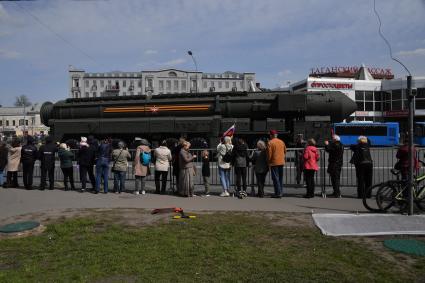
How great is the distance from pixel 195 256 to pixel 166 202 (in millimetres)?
4491

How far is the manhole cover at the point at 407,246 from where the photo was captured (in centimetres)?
544

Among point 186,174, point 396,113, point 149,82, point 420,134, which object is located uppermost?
point 149,82

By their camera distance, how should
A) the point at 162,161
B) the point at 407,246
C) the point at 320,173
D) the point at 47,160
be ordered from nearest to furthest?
the point at 407,246, the point at 320,173, the point at 162,161, the point at 47,160

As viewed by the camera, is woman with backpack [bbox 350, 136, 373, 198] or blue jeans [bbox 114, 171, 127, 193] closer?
woman with backpack [bbox 350, 136, 373, 198]

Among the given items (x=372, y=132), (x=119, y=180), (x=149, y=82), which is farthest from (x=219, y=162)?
(x=149, y=82)

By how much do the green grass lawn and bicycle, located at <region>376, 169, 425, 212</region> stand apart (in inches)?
86.1

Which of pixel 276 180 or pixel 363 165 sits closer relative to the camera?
pixel 363 165

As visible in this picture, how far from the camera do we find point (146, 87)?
121 m

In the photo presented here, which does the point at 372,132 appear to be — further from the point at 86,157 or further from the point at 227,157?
the point at 86,157

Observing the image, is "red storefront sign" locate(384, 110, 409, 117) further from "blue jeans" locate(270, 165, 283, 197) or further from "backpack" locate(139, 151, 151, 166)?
"backpack" locate(139, 151, 151, 166)

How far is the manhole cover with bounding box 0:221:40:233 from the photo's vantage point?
6721 millimetres

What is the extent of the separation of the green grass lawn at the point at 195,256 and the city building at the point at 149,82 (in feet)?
363

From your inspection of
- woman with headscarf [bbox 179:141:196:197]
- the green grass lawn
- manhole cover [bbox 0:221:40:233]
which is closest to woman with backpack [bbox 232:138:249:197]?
woman with headscarf [bbox 179:141:196:197]

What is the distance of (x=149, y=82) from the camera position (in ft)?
399
